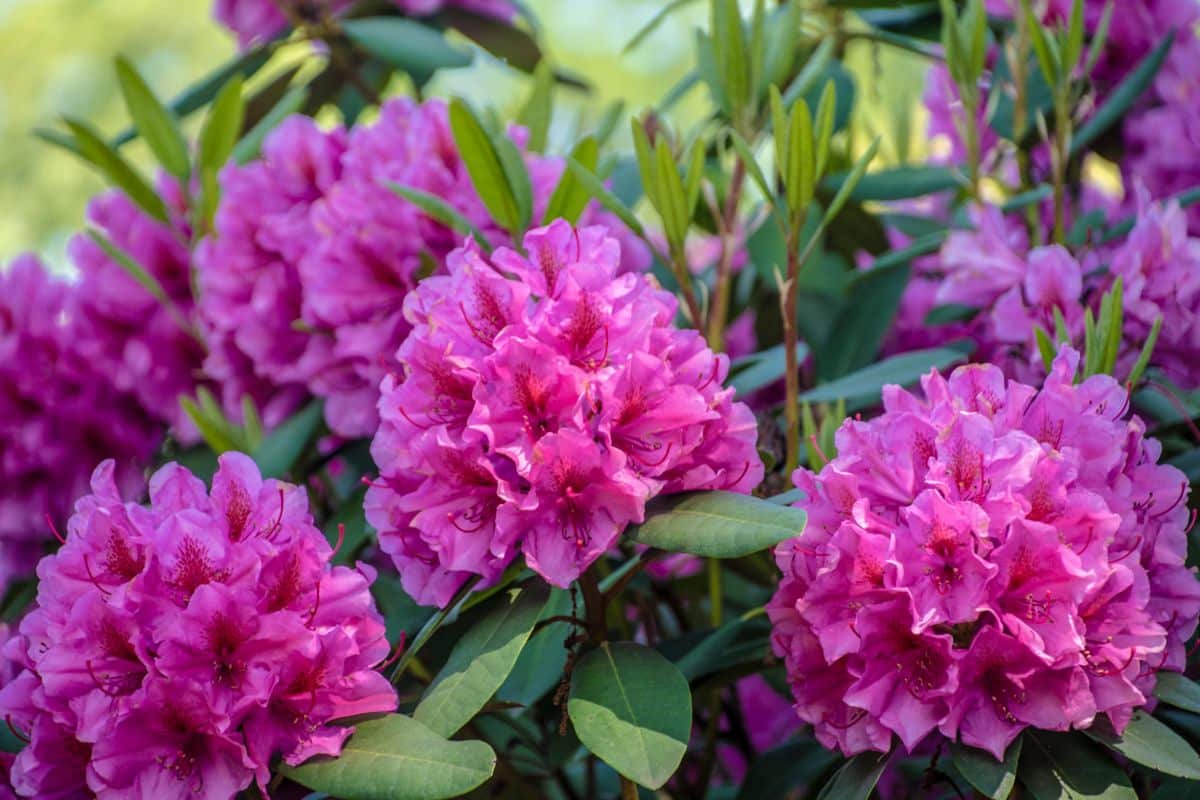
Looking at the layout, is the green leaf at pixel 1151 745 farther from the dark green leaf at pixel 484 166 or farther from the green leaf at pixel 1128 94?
the green leaf at pixel 1128 94

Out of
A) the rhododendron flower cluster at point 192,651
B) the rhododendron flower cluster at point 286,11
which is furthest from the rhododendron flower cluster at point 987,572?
the rhododendron flower cluster at point 286,11

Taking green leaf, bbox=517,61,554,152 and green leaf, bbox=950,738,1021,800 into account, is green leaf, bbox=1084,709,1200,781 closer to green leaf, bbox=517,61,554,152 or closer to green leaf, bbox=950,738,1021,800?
green leaf, bbox=950,738,1021,800

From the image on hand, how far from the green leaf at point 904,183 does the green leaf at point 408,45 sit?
0.42 metres

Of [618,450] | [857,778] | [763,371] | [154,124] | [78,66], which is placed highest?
[154,124]

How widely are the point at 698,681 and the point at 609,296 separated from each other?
323 millimetres

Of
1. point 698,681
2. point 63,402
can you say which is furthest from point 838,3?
point 63,402

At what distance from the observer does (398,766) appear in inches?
30.8

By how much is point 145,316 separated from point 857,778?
0.84 m

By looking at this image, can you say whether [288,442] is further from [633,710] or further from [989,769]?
[989,769]

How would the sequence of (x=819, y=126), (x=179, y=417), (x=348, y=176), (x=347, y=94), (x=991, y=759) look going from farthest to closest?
(x=347, y=94), (x=179, y=417), (x=348, y=176), (x=819, y=126), (x=991, y=759)

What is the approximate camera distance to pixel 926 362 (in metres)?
1.13

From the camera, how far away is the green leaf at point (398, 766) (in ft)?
2.48

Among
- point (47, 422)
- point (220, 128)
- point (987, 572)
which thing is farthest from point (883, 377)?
point (47, 422)

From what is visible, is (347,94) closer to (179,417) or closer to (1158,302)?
(179,417)
